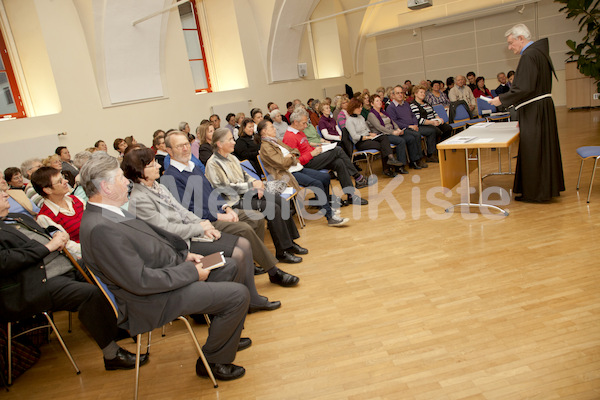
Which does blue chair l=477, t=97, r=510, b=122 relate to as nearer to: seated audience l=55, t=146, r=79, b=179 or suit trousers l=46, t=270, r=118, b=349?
seated audience l=55, t=146, r=79, b=179

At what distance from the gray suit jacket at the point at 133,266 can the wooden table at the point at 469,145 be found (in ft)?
10.4

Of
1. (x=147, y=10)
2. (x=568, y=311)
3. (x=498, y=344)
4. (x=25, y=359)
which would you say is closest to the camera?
(x=498, y=344)

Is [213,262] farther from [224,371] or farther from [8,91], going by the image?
[8,91]

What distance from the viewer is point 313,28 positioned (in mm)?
13039

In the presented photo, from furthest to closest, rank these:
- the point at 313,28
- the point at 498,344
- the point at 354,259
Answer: the point at 313,28, the point at 354,259, the point at 498,344

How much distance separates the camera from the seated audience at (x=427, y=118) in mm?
7629

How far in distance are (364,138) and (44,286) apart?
5.01 m

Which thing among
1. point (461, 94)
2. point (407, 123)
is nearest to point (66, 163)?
point (407, 123)

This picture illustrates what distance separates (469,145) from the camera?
4.33 m

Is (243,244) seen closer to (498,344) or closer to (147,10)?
(498,344)

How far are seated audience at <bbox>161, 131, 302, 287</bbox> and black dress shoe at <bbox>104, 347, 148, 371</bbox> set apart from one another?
3.70 ft

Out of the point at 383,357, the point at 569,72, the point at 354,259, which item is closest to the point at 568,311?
the point at 383,357

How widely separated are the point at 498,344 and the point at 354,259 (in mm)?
1663

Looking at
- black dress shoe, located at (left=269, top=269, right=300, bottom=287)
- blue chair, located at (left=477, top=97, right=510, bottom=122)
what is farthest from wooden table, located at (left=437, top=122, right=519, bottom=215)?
blue chair, located at (left=477, top=97, right=510, bottom=122)
